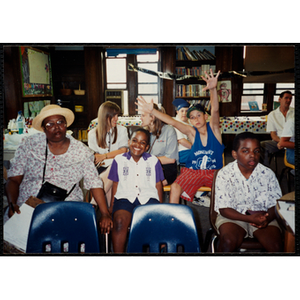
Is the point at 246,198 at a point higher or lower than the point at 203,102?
lower

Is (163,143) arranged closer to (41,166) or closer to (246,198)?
(246,198)

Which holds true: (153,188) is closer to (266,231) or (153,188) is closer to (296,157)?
(266,231)

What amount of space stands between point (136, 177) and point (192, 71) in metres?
1.07

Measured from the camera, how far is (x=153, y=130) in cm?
239

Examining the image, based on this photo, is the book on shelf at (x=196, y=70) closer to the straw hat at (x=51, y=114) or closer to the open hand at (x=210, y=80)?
the open hand at (x=210, y=80)

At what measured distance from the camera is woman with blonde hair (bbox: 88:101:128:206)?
241cm

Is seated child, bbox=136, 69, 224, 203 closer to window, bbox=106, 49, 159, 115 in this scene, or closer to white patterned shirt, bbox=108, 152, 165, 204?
window, bbox=106, 49, 159, 115

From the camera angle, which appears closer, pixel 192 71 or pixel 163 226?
pixel 163 226

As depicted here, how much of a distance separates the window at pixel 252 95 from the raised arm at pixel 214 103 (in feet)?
1.02

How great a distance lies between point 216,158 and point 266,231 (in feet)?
2.40

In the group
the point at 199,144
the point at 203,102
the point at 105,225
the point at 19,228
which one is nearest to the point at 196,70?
the point at 203,102

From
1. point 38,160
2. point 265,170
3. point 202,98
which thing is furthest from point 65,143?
point 265,170

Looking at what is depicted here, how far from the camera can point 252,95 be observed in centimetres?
250

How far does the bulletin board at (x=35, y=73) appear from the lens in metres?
2.39
